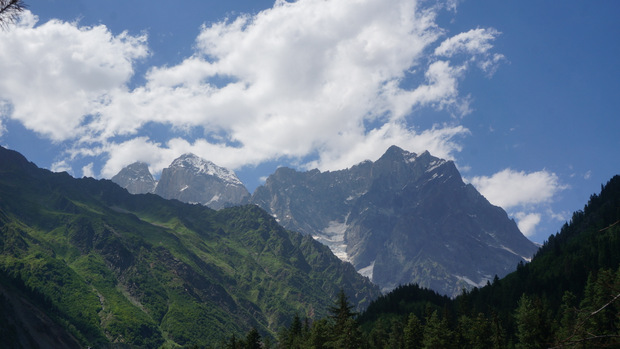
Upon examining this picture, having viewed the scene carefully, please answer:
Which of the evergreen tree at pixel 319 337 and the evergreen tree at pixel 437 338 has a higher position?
the evergreen tree at pixel 437 338

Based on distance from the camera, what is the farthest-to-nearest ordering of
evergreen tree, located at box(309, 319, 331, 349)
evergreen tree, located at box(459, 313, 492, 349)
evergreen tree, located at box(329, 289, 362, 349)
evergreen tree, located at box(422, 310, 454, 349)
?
1. evergreen tree, located at box(459, 313, 492, 349)
2. evergreen tree, located at box(422, 310, 454, 349)
3. evergreen tree, located at box(309, 319, 331, 349)
4. evergreen tree, located at box(329, 289, 362, 349)

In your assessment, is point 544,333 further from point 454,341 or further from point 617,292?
point 617,292

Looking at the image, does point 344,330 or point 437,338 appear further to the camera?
point 437,338

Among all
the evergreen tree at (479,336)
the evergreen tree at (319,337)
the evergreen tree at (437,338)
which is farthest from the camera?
the evergreen tree at (479,336)

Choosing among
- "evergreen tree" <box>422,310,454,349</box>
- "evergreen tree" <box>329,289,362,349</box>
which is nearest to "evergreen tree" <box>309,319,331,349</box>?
"evergreen tree" <box>329,289,362,349</box>

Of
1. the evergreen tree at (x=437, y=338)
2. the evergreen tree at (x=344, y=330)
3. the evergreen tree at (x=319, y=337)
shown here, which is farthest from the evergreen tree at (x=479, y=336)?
the evergreen tree at (x=344, y=330)

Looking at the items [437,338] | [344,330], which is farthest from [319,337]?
[437,338]

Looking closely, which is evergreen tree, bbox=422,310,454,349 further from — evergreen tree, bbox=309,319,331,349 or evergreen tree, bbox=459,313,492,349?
evergreen tree, bbox=309,319,331,349

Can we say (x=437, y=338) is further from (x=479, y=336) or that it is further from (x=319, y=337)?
(x=319, y=337)

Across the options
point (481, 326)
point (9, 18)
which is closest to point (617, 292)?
point (9, 18)

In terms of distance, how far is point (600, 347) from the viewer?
11.4m

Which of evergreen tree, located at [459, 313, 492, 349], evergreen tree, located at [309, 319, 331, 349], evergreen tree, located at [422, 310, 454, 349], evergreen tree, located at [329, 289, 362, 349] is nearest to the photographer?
evergreen tree, located at [329, 289, 362, 349]

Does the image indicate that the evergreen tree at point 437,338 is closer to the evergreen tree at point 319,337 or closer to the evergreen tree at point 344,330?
the evergreen tree at point 319,337

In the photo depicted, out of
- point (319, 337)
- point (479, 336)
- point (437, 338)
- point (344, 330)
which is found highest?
point (479, 336)
